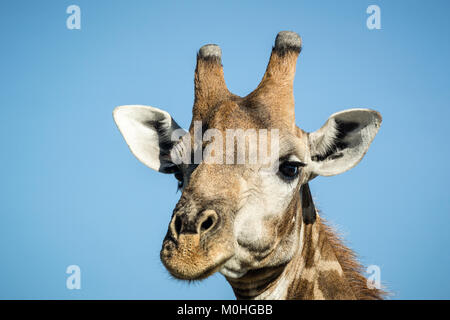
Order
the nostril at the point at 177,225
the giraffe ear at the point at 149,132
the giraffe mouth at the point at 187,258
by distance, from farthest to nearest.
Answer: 1. the giraffe ear at the point at 149,132
2. the nostril at the point at 177,225
3. the giraffe mouth at the point at 187,258

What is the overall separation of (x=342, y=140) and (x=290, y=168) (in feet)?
3.63

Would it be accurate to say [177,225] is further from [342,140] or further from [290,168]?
[342,140]

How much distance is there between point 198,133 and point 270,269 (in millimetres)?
2097

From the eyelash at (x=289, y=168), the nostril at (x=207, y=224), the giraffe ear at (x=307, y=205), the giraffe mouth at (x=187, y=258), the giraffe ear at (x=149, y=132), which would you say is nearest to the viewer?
the giraffe mouth at (x=187, y=258)

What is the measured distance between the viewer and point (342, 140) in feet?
23.9

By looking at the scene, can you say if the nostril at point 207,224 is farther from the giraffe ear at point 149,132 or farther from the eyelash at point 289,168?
the giraffe ear at point 149,132

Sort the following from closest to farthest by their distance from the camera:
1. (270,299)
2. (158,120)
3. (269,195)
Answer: (269,195)
(270,299)
(158,120)

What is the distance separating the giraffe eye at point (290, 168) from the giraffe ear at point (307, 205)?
67 centimetres

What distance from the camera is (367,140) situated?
697 cm

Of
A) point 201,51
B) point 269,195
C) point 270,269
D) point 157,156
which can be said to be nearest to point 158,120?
point 157,156

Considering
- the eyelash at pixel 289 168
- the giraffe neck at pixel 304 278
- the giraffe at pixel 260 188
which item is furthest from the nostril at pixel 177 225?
the eyelash at pixel 289 168

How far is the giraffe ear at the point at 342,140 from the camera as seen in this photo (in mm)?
6977

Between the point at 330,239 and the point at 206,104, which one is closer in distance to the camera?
the point at 206,104
